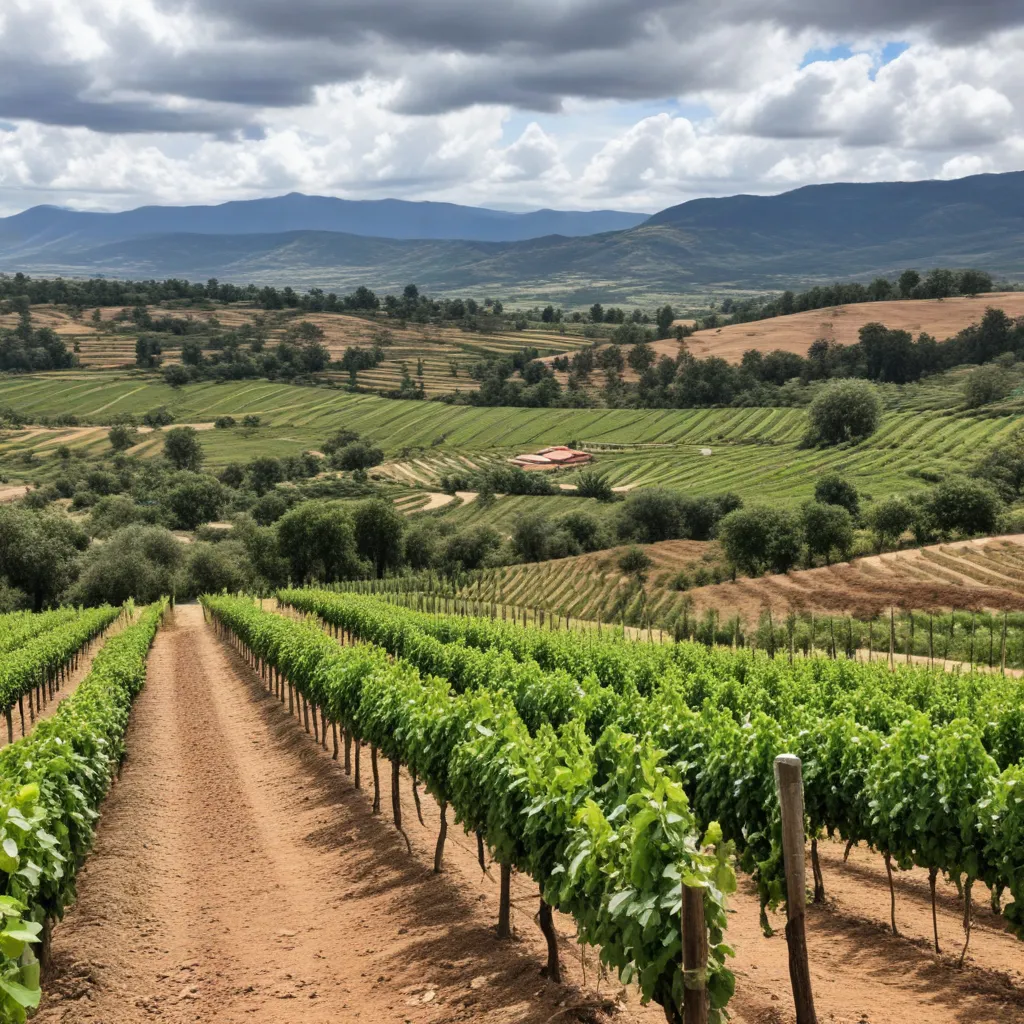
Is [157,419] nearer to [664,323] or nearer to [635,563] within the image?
[635,563]

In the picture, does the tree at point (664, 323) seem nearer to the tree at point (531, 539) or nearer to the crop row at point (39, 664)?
the tree at point (531, 539)

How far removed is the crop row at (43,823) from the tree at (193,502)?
85.8 metres

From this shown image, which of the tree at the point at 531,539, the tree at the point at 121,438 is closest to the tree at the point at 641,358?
the tree at the point at 121,438

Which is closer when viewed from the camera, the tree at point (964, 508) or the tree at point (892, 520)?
the tree at point (964, 508)

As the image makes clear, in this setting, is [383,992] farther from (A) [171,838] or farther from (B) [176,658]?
(B) [176,658]

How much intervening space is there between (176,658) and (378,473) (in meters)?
76.3

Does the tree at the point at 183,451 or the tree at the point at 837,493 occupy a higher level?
the tree at the point at 183,451

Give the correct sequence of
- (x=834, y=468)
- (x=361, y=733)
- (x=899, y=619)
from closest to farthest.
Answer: (x=361, y=733) < (x=899, y=619) < (x=834, y=468)

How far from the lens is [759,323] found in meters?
176

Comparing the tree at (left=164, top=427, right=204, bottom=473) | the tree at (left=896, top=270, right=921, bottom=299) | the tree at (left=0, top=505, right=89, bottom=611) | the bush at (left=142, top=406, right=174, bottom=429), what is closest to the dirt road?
the tree at (left=0, top=505, right=89, bottom=611)

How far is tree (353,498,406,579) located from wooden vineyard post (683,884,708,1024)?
73.0 m

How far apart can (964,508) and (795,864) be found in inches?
2242

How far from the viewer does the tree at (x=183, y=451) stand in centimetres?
12006

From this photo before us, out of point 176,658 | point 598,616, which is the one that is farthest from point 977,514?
point 176,658
